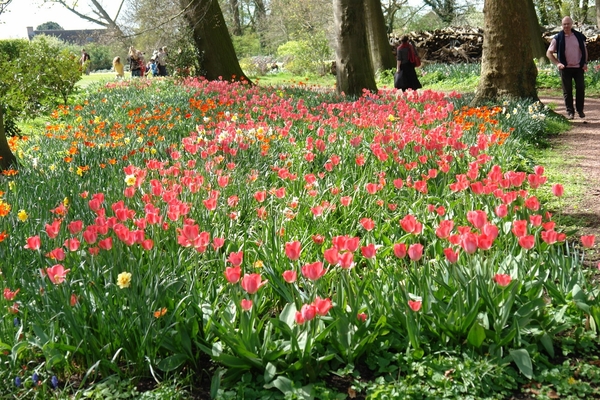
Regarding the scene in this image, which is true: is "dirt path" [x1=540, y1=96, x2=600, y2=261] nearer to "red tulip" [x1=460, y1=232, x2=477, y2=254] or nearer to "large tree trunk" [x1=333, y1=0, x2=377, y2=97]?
"red tulip" [x1=460, y1=232, x2=477, y2=254]

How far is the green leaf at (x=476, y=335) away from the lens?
2330 millimetres

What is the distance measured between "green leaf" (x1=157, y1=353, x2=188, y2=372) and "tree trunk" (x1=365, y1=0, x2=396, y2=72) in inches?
667

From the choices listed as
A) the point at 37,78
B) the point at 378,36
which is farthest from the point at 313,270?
the point at 378,36

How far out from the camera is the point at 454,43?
2345 cm

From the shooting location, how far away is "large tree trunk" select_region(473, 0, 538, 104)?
30.3ft

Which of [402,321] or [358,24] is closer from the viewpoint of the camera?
[402,321]

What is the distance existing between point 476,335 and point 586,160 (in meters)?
4.95

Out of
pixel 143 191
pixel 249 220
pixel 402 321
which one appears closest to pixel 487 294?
pixel 402 321

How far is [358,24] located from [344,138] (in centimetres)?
549

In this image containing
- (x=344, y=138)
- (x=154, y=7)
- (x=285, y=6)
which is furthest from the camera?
(x=285, y=6)

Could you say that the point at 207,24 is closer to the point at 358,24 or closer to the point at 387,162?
the point at 358,24

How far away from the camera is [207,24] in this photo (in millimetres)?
15406

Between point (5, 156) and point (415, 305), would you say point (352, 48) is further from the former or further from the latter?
point (415, 305)

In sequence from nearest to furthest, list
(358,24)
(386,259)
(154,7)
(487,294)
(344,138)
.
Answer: (487,294) < (386,259) < (344,138) < (358,24) < (154,7)
